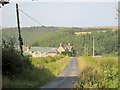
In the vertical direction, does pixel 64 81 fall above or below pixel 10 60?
below

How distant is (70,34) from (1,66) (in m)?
149

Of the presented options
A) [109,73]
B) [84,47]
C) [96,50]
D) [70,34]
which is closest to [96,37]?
[96,50]

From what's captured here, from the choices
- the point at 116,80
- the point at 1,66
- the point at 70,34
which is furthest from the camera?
the point at 70,34

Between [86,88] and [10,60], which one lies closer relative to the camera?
[86,88]

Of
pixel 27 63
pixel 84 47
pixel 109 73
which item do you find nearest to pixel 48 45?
pixel 84 47

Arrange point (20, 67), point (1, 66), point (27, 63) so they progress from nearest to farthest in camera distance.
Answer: point (1, 66) < point (20, 67) < point (27, 63)

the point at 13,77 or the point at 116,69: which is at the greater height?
the point at 116,69

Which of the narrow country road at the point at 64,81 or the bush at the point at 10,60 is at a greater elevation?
the bush at the point at 10,60

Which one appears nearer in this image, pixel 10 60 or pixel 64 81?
pixel 10 60

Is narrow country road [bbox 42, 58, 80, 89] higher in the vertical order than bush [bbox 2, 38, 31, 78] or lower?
lower

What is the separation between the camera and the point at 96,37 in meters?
130

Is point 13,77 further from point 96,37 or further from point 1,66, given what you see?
point 96,37

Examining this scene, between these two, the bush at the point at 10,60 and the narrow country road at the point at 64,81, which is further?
the bush at the point at 10,60

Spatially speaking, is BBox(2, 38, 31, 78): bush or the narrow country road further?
BBox(2, 38, 31, 78): bush
